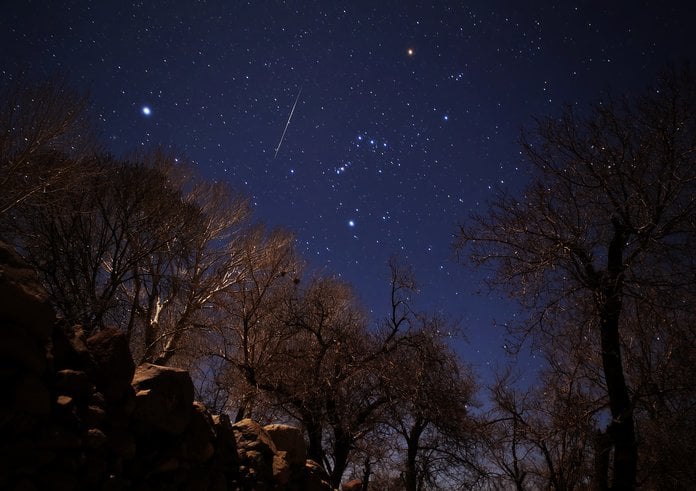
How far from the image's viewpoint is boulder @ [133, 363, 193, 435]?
11.1ft

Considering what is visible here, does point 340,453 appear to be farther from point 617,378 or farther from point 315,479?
point 617,378

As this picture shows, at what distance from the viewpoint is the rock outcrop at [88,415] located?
8.26 ft

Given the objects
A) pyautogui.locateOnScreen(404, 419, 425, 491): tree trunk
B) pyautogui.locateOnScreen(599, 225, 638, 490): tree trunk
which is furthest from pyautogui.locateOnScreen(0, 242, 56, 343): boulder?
pyautogui.locateOnScreen(404, 419, 425, 491): tree trunk

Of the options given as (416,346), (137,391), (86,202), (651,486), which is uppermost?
(86,202)

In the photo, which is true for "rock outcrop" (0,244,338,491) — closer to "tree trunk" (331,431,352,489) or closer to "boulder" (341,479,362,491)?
"boulder" (341,479,362,491)

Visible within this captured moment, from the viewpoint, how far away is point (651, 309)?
5621mm

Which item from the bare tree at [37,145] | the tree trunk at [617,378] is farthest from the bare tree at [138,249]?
the tree trunk at [617,378]

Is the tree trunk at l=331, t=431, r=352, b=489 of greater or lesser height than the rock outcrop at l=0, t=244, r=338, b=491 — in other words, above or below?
above

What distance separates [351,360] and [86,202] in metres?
8.92

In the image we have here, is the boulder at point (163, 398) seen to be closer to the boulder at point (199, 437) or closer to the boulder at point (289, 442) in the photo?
the boulder at point (199, 437)

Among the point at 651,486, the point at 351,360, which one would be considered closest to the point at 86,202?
the point at 351,360

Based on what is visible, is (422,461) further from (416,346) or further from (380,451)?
(416,346)

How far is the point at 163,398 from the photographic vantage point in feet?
11.6

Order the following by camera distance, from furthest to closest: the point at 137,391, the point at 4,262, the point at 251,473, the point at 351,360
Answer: the point at 351,360 → the point at 251,473 → the point at 137,391 → the point at 4,262
